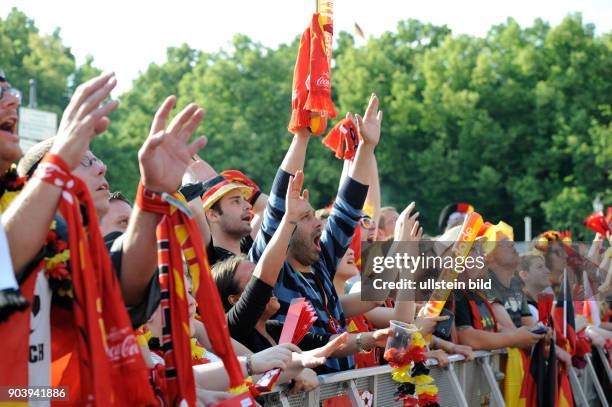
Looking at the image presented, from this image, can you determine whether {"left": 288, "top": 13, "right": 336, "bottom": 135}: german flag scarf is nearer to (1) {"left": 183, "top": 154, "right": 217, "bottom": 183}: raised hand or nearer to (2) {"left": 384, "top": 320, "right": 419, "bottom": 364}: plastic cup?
(1) {"left": 183, "top": 154, "right": 217, "bottom": 183}: raised hand

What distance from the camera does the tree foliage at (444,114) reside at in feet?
119

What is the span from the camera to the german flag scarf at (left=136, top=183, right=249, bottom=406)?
2.79 m

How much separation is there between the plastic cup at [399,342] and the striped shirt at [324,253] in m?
0.23

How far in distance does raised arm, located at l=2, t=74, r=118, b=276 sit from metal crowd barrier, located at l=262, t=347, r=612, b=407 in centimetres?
184

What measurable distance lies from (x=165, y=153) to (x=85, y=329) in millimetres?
570

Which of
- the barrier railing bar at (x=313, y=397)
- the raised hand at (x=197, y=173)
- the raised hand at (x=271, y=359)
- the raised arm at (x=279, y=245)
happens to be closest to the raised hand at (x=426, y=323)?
the barrier railing bar at (x=313, y=397)

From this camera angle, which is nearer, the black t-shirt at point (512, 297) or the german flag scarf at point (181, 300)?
the german flag scarf at point (181, 300)

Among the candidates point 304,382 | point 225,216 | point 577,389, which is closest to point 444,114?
point 577,389

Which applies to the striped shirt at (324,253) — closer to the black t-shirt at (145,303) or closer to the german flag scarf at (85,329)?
the black t-shirt at (145,303)

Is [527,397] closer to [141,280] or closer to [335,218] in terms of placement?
[335,218]

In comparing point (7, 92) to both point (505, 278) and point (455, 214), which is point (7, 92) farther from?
point (455, 214)

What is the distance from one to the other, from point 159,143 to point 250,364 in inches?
53.0

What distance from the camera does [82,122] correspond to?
250cm

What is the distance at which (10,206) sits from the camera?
2492 millimetres
